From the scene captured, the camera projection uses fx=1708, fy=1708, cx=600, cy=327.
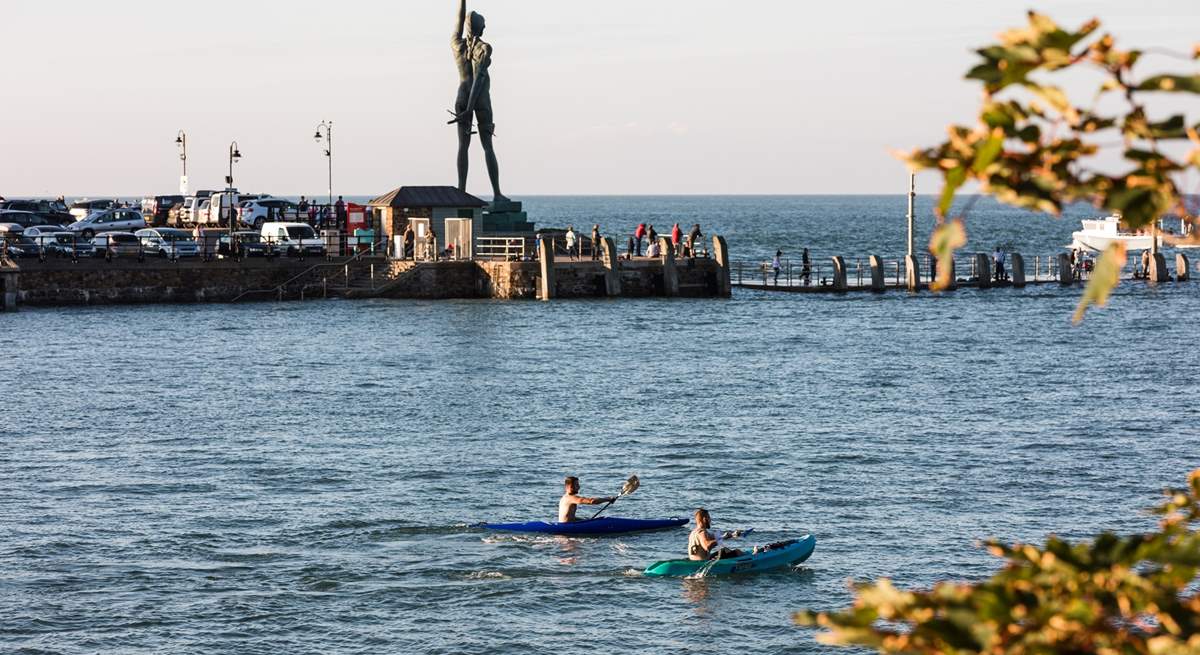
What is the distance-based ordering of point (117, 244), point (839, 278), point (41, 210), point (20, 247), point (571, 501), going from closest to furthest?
1. point (571, 501)
2. point (20, 247)
3. point (117, 244)
4. point (839, 278)
5. point (41, 210)

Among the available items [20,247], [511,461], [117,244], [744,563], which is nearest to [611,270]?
[117,244]

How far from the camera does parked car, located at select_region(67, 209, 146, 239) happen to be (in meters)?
80.2

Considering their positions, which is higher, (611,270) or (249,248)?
(249,248)

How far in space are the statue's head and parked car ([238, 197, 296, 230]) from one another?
1632cm

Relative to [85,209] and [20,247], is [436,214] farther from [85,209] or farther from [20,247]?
[85,209]

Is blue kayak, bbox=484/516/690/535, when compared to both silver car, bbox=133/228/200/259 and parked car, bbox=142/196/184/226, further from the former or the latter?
parked car, bbox=142/196/184/226

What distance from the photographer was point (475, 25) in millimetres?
75062

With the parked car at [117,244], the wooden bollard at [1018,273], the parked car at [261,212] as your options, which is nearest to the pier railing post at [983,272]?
the wooden bollard at [1018,273]

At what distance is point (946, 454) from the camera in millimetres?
35469

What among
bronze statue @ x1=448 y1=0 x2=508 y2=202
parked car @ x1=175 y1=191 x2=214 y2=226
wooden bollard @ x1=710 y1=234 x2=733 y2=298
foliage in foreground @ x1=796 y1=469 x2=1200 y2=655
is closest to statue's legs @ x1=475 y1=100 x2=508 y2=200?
bronze statue @ x1=448 y1=0 x2=508 y2=202

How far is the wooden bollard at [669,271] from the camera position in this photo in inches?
2793

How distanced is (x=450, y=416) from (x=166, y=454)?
26.4 feet

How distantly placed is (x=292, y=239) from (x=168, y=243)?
204 inches

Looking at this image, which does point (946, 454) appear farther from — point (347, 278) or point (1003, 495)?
point (347, 278)
